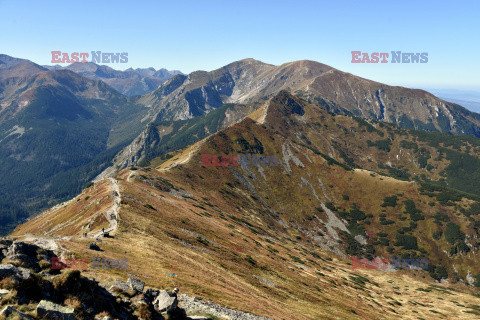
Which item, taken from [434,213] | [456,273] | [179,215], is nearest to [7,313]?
[179,215]

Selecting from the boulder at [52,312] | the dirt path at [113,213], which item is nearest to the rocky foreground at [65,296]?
the boulder at [52,312]

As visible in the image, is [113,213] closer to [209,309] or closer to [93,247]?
[93,247]

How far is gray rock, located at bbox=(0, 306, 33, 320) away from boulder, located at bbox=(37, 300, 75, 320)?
81 centimetres

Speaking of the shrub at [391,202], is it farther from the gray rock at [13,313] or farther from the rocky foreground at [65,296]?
the gray rock at [13,313]

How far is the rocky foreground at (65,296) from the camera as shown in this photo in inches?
699

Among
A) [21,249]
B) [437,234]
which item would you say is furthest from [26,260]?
[437,234]

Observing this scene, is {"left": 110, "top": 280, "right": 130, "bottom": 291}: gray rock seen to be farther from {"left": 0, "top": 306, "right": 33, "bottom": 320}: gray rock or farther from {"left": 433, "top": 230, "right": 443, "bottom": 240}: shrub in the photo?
{"left": 433, "top": 230, "right": 443, "bottom": 240}: shrub

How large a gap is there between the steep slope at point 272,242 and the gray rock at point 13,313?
13981 mm

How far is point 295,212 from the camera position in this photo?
186 m

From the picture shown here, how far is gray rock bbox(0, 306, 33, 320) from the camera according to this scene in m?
15.6

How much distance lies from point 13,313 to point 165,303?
43.0 feet

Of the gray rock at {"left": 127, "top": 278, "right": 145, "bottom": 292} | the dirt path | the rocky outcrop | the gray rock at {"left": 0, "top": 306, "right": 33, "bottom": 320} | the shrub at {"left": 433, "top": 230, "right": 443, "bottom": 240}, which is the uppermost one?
the gray rock at {"left": 0, "top": 306, "right": 33, "bottom": 320}

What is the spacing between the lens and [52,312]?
1728 centimetres

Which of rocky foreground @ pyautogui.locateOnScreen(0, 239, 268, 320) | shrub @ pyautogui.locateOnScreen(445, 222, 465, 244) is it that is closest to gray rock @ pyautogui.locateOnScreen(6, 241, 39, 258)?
rocky foreground @ pyautogui.locateOnScreen(0, 239, 268, 320)
